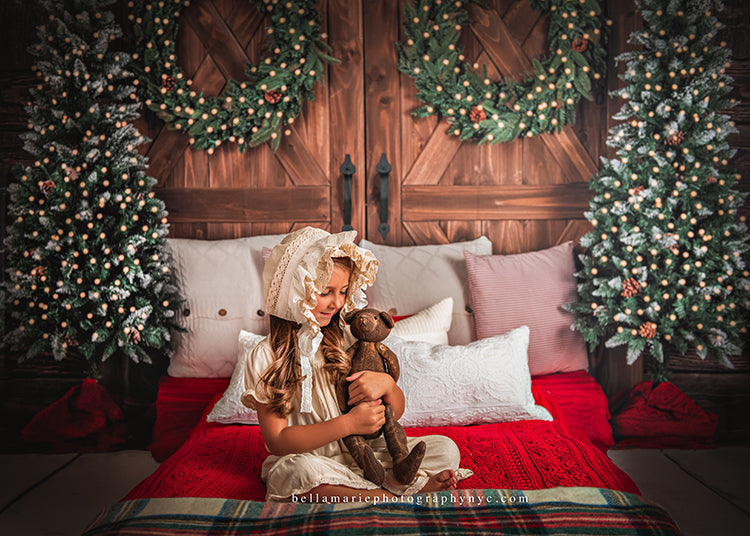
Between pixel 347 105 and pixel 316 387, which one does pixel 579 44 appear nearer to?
pixel 347 105

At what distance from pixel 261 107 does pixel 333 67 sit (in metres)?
0.39

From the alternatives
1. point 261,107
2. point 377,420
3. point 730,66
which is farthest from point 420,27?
point 377,420

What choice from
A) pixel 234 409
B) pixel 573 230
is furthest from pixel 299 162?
pixel 573 230

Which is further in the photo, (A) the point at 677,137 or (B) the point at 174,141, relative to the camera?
(B) the point at 174,141

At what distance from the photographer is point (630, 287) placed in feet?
7.34

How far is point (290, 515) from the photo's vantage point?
110 centimetres

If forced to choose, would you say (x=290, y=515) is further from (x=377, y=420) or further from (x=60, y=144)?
(x=60, y=144)

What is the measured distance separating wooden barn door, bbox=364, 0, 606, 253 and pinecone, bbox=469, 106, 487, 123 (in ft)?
0.38

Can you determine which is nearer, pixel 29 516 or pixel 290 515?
pixel 290 515

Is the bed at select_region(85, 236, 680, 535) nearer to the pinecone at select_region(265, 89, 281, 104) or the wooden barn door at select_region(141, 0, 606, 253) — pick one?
the wooden barn door at select_region(141, 0, 606, 253)

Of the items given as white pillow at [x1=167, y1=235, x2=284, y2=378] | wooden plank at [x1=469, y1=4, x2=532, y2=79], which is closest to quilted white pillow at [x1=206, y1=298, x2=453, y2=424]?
white pillow at [x1=167, y1=235, x2=284, y2=378]

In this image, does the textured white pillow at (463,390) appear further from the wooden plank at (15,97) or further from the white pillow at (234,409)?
the wooden plank at (15,97)

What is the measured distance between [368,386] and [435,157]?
5.14 feet

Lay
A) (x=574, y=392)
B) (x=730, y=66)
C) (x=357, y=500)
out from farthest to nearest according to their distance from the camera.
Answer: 1. (x=730, y=66)
2. (x=574, y=392)
3. (x=357, y=500)
